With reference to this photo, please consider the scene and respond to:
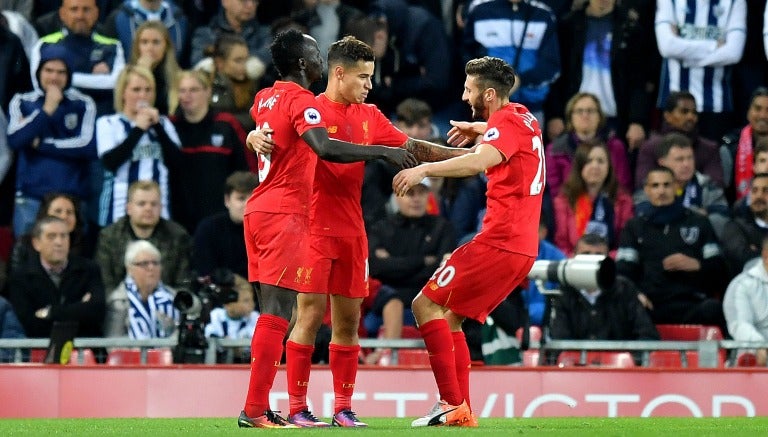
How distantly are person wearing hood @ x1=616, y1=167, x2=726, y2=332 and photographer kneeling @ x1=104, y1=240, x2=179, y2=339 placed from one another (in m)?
3.93

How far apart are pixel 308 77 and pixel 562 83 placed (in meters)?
7.69

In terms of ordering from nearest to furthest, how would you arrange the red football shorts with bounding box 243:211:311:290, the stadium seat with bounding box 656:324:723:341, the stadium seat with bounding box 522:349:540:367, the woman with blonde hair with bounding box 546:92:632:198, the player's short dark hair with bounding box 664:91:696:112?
1. the red football shorts with bounding box 243:211:311:290
2. the stadium seat with bounding box 522:349:540:367
3. the stadium seat with bounding box 656:324:723:341
4. the woman with blonde hair with bounding box 546:92:632:198
5. the player's short dark hair with bounding box 664:91:696:112

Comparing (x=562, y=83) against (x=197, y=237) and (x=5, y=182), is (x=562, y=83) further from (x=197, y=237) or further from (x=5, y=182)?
(x=5, y=182)

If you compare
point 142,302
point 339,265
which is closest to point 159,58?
point 142,302

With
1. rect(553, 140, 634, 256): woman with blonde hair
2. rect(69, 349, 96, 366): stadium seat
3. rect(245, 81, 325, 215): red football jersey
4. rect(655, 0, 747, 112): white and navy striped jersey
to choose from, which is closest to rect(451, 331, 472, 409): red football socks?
rect(245, 81, 325, 215): red football jersey

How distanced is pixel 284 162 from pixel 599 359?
401 cm

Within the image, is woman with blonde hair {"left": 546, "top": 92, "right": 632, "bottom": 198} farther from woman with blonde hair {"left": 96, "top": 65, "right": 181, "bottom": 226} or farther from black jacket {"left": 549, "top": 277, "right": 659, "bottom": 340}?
woman with blonde hair {"left": 96, "top": 65, "right": 181, "bottom": 226}

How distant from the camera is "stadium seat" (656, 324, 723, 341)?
1314 cm

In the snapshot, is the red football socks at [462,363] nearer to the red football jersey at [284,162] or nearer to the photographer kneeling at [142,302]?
the red football jersey at [284,162]

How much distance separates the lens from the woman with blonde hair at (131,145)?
14.4 meters

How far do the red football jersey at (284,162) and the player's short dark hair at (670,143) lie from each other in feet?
21.4

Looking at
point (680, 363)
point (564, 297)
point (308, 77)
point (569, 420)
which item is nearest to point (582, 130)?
point (564, 297)

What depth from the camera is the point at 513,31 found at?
1569cm

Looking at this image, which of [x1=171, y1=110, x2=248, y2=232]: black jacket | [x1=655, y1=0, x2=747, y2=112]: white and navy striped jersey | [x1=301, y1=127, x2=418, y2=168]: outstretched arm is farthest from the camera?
[x1=655, y1=0, x2=747, y2=112]: white and navy striped jersey
